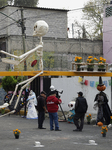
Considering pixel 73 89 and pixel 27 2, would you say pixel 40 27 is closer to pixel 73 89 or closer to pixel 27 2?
pixel 73 89

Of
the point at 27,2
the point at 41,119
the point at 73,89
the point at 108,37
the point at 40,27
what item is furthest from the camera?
the point at 27,2

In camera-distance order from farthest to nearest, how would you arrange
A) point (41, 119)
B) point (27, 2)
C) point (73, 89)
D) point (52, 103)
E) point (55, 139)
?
point (27, 2) → point (73, 89) → point (41, 119) → point (52, 103) → point (55, 139)

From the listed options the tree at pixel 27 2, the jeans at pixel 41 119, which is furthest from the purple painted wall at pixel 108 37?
the tree at pixel 27 2

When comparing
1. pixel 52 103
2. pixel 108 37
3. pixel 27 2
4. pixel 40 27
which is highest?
pixel 27 2

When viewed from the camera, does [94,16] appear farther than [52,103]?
Yes

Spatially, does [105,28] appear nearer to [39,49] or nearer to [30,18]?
[30,18]

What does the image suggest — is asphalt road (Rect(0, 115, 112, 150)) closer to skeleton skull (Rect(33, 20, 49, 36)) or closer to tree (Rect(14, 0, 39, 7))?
skeleton skull (Rect(33, 20, 49, 36))

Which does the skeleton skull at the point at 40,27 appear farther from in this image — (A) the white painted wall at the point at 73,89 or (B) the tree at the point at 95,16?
(B) the tree at the point at 95,16

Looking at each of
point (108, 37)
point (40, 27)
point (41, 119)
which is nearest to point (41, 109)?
point (41, 119)

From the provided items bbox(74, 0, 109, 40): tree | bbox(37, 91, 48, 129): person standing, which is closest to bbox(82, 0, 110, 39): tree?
bbox(74, 0, 109, 40): tree

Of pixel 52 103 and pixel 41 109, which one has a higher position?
pixel 52 103

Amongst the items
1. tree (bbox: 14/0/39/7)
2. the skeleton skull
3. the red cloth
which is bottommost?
the red cloth

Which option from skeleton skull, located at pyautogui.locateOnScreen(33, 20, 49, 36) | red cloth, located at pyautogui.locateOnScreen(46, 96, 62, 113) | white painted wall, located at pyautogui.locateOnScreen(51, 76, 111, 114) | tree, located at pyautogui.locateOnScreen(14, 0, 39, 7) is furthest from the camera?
tree, located at pyautogui.locateOnScreen(14, 0, 39, 7)

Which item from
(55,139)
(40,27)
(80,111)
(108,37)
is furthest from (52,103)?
(108,37)
